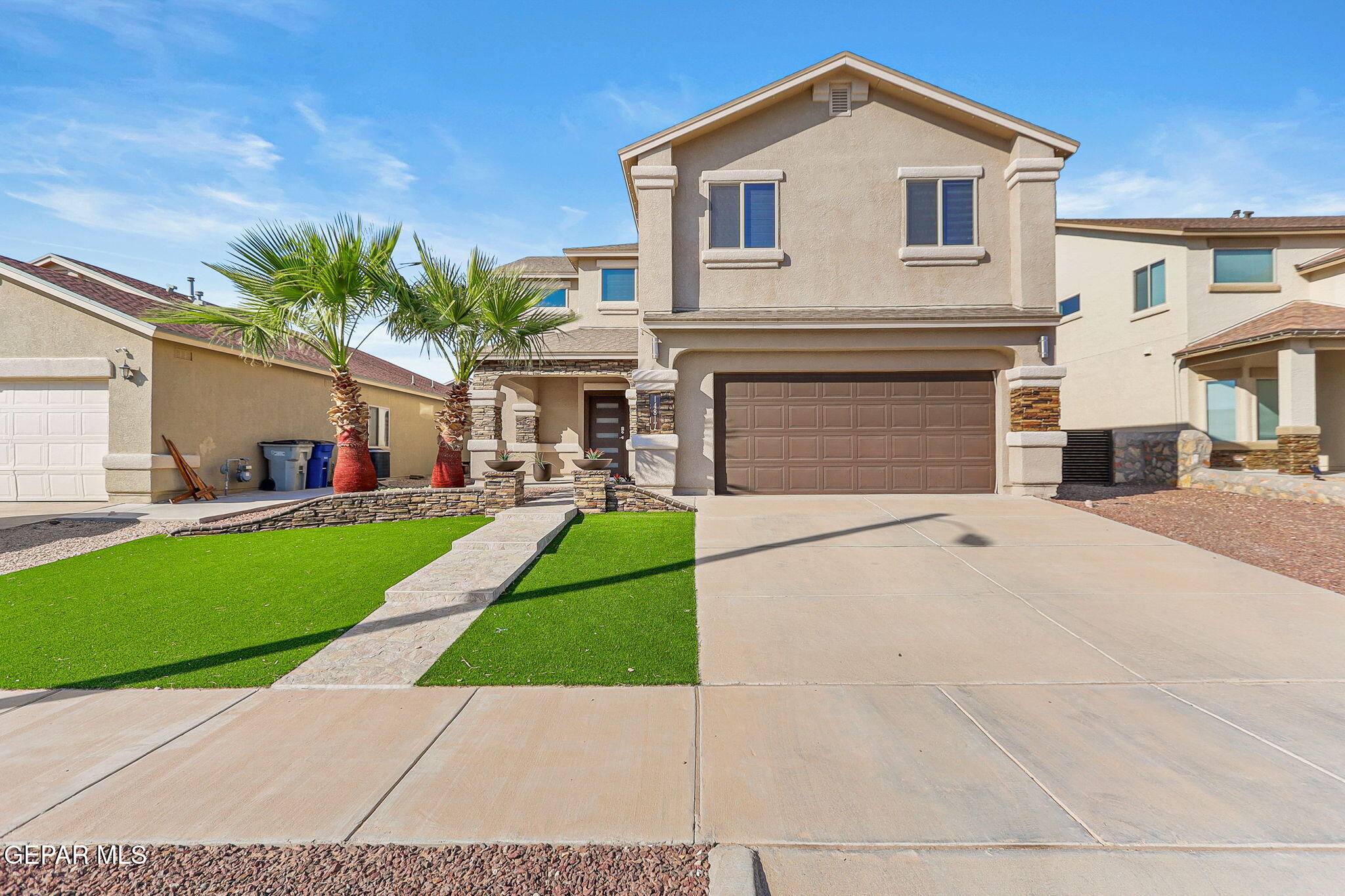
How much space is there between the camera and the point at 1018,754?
10.6 ft

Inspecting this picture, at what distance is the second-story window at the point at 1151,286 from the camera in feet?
53.6

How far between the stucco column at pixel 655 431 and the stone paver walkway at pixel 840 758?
6121 millimetres

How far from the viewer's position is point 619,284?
16.6m

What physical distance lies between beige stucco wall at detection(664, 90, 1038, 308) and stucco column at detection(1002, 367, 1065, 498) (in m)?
1.63

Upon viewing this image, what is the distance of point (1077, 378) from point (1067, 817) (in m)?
20.4

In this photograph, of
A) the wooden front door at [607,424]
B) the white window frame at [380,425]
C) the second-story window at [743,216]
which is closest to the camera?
the second-story window at [743,216]

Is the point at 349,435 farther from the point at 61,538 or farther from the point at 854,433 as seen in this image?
the point at 854,433

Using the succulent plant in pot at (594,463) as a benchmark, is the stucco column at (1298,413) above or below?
above

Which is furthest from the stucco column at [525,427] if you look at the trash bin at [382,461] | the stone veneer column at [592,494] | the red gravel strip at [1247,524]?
the red gravel strip at [1247,524]

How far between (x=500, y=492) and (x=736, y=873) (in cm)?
891

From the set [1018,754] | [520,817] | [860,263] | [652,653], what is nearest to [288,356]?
[860,263]

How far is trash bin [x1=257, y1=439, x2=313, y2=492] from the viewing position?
1470cm

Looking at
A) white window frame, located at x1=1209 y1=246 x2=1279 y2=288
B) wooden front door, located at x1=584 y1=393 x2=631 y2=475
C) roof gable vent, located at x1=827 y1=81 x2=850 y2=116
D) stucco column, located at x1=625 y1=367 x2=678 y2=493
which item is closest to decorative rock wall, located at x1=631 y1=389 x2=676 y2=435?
stucco column, located at x1=625 y1=367 x2=678 y2=493

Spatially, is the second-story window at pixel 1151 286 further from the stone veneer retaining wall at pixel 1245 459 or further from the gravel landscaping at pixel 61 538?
the gravel landscaping at pixel 61 538
